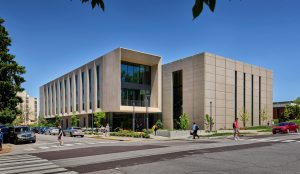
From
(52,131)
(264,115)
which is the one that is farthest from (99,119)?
(264,115)

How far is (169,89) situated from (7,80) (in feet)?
97.9

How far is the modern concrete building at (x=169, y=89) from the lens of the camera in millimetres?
50312

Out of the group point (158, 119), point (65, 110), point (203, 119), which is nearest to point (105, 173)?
point (203, 119)

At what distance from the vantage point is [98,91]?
56.0 meters

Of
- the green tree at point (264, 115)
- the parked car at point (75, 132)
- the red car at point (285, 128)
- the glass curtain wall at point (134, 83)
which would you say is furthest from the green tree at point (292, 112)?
the parked car at point (75, 132)

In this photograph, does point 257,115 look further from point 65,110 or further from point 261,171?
point 261,171

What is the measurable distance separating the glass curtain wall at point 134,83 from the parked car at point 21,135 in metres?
22.5

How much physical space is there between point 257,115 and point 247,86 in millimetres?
6867

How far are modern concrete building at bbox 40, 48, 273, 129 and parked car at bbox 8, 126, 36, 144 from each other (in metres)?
18.5

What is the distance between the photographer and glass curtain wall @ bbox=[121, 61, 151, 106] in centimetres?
5347

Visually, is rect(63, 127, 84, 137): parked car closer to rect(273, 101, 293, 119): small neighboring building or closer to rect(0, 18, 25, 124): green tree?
rect(0, 18, 25, 124): green tree

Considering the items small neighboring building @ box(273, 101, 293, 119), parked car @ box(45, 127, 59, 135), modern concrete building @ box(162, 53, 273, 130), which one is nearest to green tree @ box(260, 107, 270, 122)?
modern concrete building @ box(162, 53, 273, 130)

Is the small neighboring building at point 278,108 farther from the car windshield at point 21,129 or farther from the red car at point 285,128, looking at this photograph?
the car windshield at point 21,129

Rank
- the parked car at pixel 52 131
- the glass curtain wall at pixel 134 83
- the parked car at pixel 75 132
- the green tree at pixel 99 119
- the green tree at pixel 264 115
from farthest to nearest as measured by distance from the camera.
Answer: the green tree at pixel 264 115
the glass curtain wall at pixel 134 83
the parked car at pixel 52 131
the green tree at pixel 99 119
the parked car at pixel 75 132
